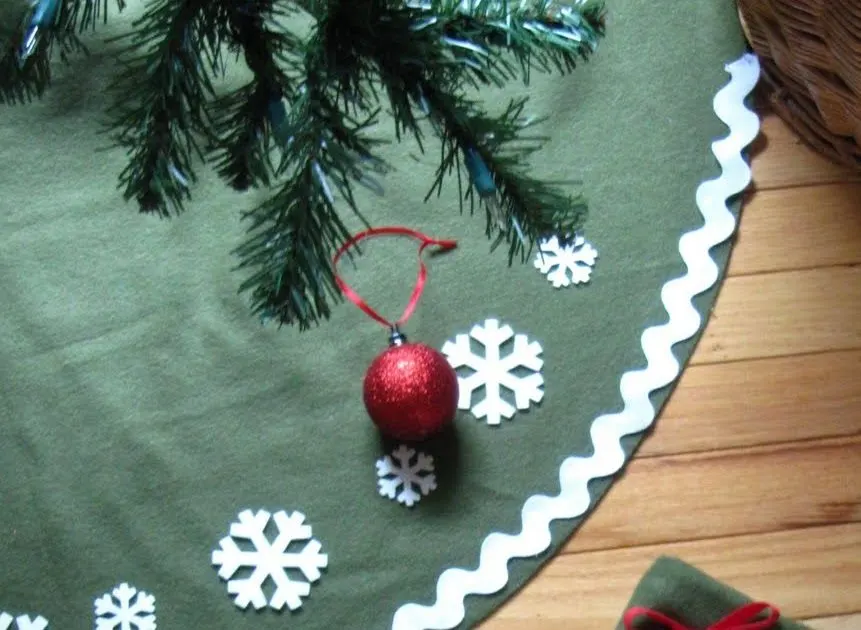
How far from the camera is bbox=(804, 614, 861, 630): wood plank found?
0.86 meters

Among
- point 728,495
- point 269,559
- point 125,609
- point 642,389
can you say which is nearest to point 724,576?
point 728,495

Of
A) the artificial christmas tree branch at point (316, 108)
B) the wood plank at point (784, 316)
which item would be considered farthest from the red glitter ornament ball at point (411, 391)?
the artificial christmas tree branch at point (316, 108)

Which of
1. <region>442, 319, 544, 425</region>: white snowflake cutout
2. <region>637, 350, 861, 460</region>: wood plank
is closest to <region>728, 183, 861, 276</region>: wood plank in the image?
<region>637, 350, 861, 460</region>: wood plank

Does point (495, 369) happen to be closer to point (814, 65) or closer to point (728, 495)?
point (728, 495)

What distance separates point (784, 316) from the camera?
962 mm

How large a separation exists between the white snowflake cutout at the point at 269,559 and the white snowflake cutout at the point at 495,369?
20cm

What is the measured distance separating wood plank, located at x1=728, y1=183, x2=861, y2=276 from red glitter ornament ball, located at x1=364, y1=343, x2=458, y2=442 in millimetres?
→ 346

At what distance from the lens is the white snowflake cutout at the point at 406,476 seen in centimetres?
89

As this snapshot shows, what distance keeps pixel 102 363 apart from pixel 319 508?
0.26 metres

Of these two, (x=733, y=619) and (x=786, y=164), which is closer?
(x=733, y=619)

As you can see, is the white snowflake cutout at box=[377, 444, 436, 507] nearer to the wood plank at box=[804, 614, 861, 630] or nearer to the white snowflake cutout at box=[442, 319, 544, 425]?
the white snowflake cutout at box=[442, 319, 544, 425]

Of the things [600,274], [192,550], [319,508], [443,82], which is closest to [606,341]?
[600,274]

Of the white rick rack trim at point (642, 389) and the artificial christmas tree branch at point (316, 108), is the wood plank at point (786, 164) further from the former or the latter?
the artificial christmas tree branch at point (316, 108)

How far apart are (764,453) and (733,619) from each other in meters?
0.18
